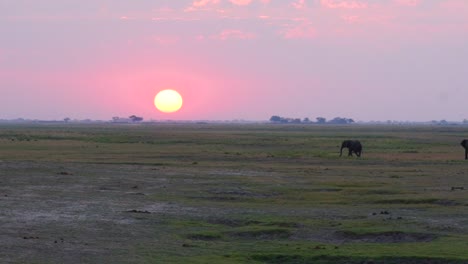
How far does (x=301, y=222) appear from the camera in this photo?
2484cm

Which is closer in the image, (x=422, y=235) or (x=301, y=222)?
(x=422, y=235)

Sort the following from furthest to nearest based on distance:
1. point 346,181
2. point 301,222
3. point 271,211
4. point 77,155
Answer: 1. point 77,155
2. point 346,181
3. point 271,211
4. point 301,222

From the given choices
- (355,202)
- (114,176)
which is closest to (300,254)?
Result: (355,202)

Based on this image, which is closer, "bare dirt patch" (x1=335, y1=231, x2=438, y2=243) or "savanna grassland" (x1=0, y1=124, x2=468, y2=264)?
"savanna grassland" (x1=0, y1=124, x2=468, y2=264)

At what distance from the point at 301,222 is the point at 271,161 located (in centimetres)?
3323

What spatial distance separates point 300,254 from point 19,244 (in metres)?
6.92

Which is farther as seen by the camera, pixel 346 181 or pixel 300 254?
pixel 346 181

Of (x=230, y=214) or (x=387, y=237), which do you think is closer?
(x=387, y=237)

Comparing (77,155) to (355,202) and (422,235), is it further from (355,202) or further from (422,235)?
(422,235)

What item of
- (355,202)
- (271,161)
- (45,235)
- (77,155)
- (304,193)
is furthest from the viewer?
(77,155)

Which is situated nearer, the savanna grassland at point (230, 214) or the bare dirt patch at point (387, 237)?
the savanna grassland at point (230, 214)

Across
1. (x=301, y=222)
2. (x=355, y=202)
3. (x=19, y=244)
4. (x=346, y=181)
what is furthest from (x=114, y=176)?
(x=19, y=244)

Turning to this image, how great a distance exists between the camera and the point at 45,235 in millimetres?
21641

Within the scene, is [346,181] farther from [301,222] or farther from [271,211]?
[301,222]
